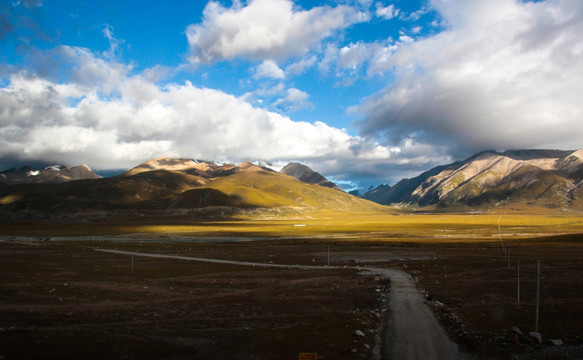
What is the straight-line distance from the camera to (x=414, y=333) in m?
21.9

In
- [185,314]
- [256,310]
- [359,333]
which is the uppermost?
[359,333]

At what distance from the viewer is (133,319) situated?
25359mm

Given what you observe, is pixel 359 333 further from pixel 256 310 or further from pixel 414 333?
pixel 256 310

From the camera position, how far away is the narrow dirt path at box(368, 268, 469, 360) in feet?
60.2

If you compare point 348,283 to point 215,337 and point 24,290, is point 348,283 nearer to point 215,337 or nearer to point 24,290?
point 215,337

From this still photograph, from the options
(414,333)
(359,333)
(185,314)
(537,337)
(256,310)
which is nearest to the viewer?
(537,337)

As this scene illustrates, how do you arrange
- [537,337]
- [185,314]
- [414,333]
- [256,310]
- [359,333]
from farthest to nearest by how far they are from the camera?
[256,310] → [185,314] → [414,333] → [359,333] → [537,337]

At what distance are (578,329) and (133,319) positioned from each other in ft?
91.6

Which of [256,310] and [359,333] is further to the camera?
[256,310]

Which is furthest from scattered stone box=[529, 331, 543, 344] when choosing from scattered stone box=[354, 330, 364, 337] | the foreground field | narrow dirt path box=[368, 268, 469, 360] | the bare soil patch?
scattered stone box=[354, 330, 364, 337]

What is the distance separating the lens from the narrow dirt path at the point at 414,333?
18344 mm

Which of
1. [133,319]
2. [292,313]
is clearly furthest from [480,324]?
[133,319]

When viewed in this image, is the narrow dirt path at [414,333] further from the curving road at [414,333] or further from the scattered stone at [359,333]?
the scattered stone at [359,333]

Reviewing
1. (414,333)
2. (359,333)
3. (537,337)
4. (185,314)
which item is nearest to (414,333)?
(414,333)
